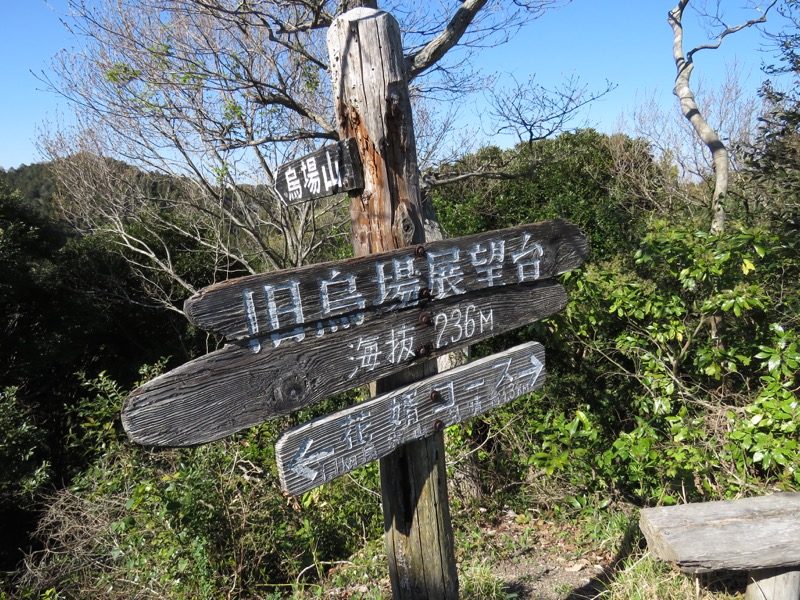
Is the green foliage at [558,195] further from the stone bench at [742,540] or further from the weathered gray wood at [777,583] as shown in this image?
the weathered gray wood at [777,583]


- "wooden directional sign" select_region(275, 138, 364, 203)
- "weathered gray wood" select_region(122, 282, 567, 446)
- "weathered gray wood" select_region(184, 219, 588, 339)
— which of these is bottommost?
"weathered gray wood" select_region(122, 282, 567, 446)

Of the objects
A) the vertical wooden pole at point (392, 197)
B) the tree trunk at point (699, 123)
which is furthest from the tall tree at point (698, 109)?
the vertical wooden pole at point (392, 197)

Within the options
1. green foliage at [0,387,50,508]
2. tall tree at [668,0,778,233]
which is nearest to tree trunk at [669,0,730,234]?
tall tree at [668,0,778,233]

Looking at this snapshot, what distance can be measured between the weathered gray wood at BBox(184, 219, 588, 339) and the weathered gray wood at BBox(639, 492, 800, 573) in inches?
54.1

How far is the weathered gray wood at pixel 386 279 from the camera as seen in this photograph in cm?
148

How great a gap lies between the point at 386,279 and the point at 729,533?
205 centimetres

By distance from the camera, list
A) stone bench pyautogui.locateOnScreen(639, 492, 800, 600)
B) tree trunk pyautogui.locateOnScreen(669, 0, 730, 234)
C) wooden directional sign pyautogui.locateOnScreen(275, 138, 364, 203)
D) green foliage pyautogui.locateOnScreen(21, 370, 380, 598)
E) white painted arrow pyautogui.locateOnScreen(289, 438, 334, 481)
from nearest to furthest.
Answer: white painted arrow pyautogui.locateOnScreen(289, 438, 334, 481) < wooden directional sign pyautogui.locateOnScreen(275, 138, 364, 203) < stone bench pyautogui.locateOnScreen(639, 492, 800, 600) < green foliage pyautogui.locateOnScreen(21, 370, 380, 598) < tree trunk pyautogui.locateOnScreen(669, 0, 730, 234)

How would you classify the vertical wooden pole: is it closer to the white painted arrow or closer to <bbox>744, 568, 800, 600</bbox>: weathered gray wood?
the white painted arrow

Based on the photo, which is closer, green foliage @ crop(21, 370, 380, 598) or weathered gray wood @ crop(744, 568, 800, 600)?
weathered gray wood @ crop(744, 568, 800, 600)

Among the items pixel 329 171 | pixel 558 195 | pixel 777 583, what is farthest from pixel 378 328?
pixel 558 195

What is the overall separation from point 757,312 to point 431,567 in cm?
298

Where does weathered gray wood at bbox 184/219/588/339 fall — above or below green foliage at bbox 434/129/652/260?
below

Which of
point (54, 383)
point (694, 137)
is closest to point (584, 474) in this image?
point (54, 383)

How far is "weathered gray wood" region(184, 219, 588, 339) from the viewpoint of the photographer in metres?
1.48
